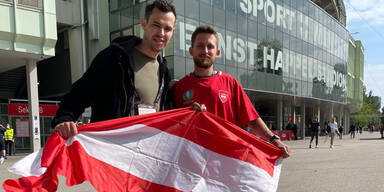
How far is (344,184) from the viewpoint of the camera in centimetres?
575

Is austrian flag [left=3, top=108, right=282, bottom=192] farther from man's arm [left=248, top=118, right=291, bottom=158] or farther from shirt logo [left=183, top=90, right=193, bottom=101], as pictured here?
shirt logo [left=183, top=90, right=193, bottom=101]

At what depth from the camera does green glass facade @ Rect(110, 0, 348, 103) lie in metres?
17.5

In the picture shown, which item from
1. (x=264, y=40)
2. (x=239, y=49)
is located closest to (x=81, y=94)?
(x=239, y=49)

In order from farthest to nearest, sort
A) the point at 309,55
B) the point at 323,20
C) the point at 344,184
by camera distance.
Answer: the point at 323,20 < the point at 309,55 < the point at 344,184

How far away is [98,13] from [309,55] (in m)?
19.9

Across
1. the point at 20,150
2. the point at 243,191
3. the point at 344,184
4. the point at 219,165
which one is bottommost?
the point at 20,150

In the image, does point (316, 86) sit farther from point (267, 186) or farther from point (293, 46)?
point (267, 186)

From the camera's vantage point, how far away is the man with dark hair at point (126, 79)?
2148 millimetres

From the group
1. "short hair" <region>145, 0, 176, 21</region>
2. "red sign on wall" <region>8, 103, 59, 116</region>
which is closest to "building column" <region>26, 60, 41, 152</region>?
"red sign on wall" <region>8, 103, 59, 116</region>

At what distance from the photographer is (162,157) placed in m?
2.38

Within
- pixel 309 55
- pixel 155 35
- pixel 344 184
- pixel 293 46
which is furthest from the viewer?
pixel 309 55

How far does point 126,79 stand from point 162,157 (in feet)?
2.37

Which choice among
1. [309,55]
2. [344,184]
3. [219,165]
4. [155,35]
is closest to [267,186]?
[219,165]

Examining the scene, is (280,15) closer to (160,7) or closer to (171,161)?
(160,7)
